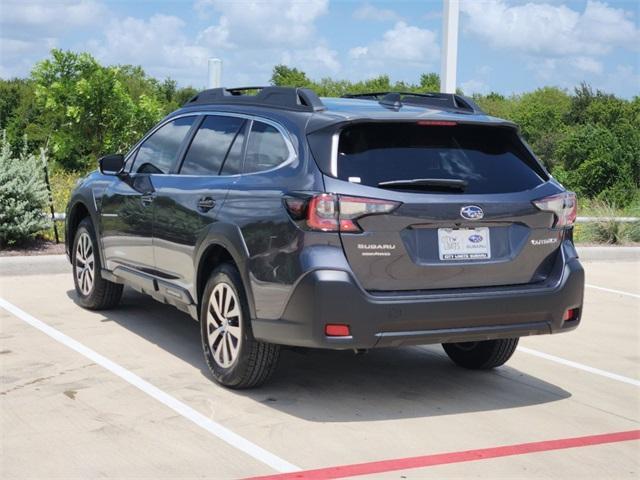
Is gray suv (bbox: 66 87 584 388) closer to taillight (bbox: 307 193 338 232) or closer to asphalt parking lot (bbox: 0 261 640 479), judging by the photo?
taillight (bbox: 307 193 338 232)

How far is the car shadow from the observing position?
5.98 m

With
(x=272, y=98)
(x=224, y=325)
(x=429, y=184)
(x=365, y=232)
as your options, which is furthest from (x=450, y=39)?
(x=365, y=232)

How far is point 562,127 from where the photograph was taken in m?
82.9

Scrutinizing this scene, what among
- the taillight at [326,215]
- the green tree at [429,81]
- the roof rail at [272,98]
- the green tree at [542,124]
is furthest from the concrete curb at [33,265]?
the green tree at [429,81]

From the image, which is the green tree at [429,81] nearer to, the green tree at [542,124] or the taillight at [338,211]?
the green tree at [542,124]

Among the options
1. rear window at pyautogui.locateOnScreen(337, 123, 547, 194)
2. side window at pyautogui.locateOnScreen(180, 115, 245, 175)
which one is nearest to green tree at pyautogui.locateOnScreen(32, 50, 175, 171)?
side window at pyautogui.locateOnScreen(180, 115, 245, 175)

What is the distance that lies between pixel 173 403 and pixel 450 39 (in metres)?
8.47

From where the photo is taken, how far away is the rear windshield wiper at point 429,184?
5.61 m

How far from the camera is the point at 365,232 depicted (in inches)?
215

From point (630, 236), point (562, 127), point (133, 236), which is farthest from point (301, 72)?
point (133, 236)

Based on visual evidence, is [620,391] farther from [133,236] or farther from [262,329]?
[133,236]

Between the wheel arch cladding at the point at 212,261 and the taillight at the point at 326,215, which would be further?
the wheel arch cladding at the point at 212,261

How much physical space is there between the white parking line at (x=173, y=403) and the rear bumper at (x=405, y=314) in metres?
0.60

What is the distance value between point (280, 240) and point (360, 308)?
61 centimetres
